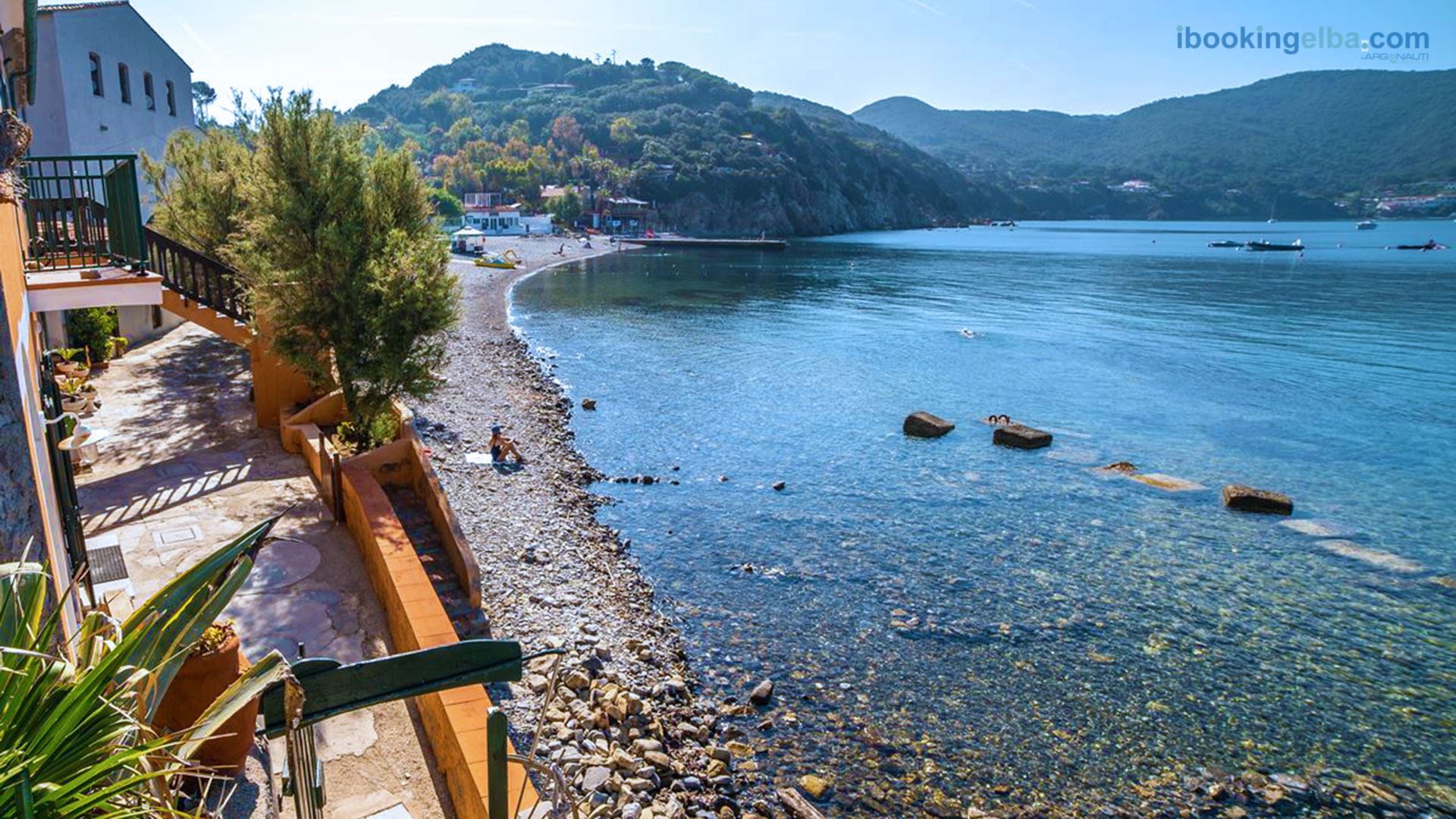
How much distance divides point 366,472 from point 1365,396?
3537 cm

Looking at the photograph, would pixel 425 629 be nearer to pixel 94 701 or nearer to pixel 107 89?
pixel 94 701

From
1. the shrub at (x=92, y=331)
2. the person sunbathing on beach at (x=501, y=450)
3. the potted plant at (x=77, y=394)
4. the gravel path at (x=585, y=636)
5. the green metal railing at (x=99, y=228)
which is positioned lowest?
the gravel path at (x=585, y=636)

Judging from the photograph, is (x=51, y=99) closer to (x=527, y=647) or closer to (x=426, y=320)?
(x=426, y=320)

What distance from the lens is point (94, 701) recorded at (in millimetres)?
2936

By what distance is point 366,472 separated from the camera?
461 inches

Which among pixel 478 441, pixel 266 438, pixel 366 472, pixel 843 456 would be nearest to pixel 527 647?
pixel 366 472

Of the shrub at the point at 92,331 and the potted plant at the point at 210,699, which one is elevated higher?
the shrub at the point at 92,331

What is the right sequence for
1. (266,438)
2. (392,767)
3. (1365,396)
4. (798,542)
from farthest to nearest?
(1365,396)
(798,542)
(266,438)
(392,767)

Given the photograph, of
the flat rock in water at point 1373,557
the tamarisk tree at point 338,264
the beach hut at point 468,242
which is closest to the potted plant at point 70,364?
the tamarisk tree at point 338,264

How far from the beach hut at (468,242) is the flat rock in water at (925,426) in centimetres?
6172

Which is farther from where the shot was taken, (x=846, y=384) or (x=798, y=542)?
(x=846, y=384)

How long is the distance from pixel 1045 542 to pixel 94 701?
1684cm

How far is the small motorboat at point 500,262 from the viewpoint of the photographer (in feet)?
230

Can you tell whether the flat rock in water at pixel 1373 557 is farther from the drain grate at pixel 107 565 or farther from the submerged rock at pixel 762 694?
the drain grate at pixel 107 565
